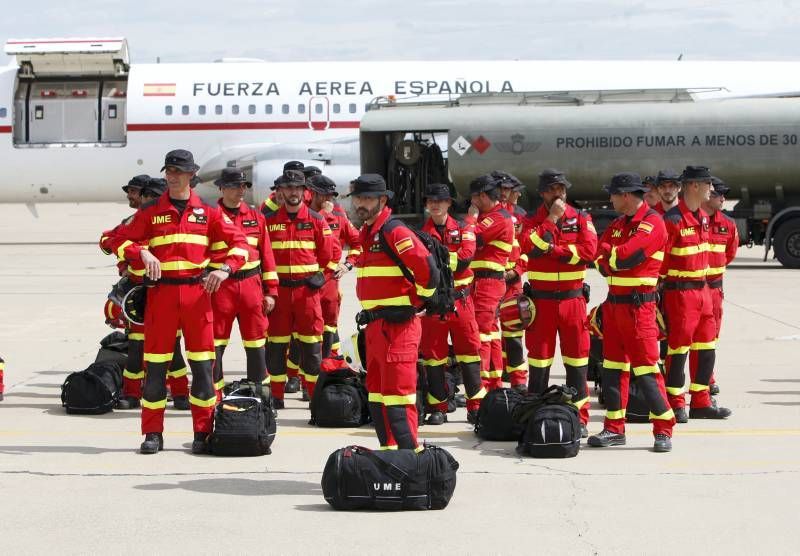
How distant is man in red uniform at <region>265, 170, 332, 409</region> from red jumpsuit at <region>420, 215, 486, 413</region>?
129 cm

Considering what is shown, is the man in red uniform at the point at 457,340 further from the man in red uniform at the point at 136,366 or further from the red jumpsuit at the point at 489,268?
the man in red uniform at the point at 136,366

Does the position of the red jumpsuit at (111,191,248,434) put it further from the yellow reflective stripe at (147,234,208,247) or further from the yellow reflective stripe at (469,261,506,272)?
the yellow reflective stripe at (469,261,506,272)

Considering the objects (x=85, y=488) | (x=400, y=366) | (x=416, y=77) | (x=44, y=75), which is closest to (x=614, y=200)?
(x=400, y=366)

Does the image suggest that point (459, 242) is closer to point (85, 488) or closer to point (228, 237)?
point (228, 237)

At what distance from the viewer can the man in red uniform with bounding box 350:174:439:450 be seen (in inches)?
313

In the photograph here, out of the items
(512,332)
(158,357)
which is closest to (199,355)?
(158,357)

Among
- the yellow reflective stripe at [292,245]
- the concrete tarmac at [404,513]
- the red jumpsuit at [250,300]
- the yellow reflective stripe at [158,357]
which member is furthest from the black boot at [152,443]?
the yellow reflective stripe at [292,245]

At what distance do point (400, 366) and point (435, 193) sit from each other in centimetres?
304

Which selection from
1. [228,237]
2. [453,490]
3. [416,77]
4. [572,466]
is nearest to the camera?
[453,490]

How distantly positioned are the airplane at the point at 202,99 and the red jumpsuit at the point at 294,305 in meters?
18.9

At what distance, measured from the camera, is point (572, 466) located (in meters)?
8.76

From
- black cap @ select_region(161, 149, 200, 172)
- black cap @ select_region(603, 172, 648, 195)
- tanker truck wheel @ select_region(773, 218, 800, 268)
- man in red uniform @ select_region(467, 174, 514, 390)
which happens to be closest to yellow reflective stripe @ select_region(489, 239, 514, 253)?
man in red uniform @ select_region(467, 174, 514, 390)

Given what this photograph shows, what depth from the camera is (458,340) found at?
411 inches

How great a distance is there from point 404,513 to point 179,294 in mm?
2546
